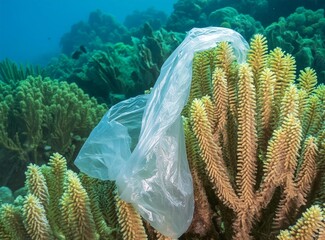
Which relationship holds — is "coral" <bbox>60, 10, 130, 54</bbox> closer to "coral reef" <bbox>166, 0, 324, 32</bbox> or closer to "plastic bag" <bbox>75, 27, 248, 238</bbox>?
"coral reef" <bbox>166, 0, 324, 32</bbox>

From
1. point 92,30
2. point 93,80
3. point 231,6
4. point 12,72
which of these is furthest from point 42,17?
point 93,80

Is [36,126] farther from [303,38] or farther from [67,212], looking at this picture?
[303,38]

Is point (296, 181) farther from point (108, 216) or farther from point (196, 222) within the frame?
point (108, 216)

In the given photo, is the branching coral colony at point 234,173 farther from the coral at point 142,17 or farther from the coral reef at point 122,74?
the coral at point 142,17

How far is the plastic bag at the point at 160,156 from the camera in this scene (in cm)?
160

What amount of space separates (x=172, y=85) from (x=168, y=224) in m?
0.67

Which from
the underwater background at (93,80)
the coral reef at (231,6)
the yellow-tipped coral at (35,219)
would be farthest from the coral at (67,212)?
the coral reef at (231,6)

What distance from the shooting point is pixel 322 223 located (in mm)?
1371

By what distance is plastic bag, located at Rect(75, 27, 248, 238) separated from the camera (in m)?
1.60

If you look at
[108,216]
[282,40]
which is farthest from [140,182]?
[282,40]

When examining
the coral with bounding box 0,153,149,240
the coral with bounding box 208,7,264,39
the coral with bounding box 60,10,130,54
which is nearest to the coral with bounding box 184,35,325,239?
the coral with bounding box 0,153,149,240

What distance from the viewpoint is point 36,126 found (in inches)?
170

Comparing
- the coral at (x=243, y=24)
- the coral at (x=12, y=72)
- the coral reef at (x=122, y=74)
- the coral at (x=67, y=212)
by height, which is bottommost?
the coral at (x=243, y=24)

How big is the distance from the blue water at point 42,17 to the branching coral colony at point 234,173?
63.1 meters
